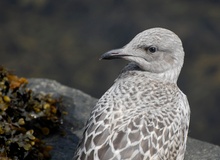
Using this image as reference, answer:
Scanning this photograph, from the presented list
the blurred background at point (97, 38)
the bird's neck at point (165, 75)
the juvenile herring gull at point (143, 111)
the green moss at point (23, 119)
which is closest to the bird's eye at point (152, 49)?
the juvenile herring gull at point (143, 111)

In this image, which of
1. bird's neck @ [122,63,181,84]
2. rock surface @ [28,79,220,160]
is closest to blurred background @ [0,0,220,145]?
rock surface @ [28,79,220,160]

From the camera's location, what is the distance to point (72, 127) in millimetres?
8133

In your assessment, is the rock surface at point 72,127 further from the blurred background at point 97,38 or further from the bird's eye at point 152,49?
the blurred background at point 97,38

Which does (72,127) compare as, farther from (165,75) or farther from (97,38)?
(97,38)

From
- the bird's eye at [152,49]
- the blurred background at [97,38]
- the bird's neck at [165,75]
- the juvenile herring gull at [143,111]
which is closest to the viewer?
the juvenile herring gull at [143,111]

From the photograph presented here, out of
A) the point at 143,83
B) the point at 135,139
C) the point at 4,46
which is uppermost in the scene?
the point at 4,46

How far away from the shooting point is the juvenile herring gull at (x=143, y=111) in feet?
21.1

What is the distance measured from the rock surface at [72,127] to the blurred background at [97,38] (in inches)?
99.0

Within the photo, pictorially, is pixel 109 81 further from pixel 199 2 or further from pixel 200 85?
pixel 199 2

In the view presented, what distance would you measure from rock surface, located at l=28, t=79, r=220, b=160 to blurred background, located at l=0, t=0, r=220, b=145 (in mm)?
2515

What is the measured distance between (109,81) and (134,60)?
443 cm

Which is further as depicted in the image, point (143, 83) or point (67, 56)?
point (67, 56)

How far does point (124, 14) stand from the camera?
12.2 meters

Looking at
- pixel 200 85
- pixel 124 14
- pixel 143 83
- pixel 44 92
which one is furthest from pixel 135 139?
pixel 124 14
